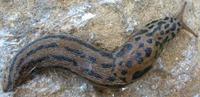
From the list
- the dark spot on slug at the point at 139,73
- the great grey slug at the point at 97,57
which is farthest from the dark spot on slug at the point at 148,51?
the dark spot on slug at the point at 139,73

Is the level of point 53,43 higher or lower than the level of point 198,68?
higher

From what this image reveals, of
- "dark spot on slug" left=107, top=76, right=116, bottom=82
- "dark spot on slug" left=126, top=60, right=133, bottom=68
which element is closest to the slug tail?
"dark spot on slug" left=126, top=60, right=133, bottom=68

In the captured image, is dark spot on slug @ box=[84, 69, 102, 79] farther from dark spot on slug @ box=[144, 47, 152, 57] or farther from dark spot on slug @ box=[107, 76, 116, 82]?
dark spot on slug @ box=[144, 47, 152, 57]

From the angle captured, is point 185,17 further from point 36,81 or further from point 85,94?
point 36,81

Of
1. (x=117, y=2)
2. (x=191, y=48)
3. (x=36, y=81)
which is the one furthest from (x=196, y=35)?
(x=36, y=81)

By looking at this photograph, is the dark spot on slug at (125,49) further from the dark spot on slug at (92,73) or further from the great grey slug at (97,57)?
the dark spot on slug at (92,73)

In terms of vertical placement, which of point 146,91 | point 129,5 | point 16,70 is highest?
point 129,5

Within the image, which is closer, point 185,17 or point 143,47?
point 143,47

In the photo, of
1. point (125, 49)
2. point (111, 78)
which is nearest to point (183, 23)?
point (125, 49)

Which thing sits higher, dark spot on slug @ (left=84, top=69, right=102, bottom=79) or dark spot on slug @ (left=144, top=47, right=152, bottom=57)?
dark spot on slug @ (left=144, top=47, right=152, bottom=57)
